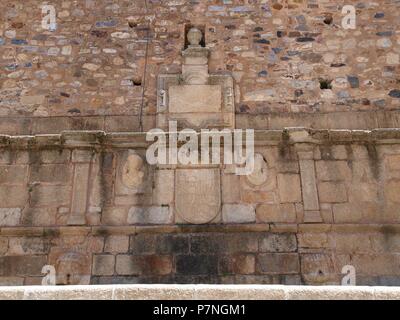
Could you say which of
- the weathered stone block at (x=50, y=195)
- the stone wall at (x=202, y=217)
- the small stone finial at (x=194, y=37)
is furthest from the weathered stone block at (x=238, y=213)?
the small stone finial at (x=194, y=37)

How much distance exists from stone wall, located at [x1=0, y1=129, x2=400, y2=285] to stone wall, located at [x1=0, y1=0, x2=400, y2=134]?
0.82 metres

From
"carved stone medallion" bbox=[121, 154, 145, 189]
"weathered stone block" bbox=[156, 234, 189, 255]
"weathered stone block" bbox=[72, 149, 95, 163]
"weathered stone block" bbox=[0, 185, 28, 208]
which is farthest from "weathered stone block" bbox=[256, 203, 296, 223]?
"weathered stone block" bbox=[0, 185, 28, 208]

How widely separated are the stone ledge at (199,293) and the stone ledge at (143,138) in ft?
8.41

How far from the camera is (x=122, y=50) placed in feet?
21.9

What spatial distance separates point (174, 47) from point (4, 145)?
2.53m

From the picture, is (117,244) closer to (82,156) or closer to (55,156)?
(82,156)

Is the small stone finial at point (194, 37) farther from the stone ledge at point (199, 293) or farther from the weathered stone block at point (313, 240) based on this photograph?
the stone ledge at point (199, 293)

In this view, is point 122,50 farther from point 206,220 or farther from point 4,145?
point 206,220

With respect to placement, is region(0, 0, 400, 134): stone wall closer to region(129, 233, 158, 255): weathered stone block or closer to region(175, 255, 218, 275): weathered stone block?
region(129, 233, 158, 255): weathered stone block

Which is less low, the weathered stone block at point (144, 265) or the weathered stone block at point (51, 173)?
the weathered stone block at point (51, 173)

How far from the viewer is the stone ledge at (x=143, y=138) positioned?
535 centimetres

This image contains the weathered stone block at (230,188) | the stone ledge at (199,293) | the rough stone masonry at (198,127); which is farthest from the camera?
the weathered stone block at (230,188)

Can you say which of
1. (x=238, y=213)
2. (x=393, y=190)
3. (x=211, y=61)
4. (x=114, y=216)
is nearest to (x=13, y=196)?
(x=114, y=216)

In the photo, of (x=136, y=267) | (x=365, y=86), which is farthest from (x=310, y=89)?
(x=136, y=267)
